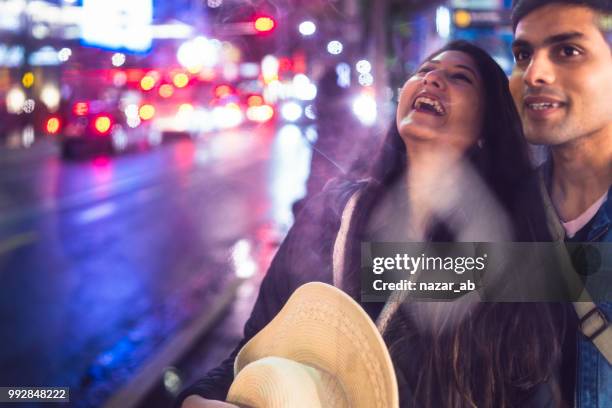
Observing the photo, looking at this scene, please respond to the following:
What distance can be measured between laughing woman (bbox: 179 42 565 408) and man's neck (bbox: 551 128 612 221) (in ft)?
0.17

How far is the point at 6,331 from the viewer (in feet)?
15.5

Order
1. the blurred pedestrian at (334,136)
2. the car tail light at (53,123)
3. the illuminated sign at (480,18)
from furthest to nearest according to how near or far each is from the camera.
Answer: the car tail light at (53,123) → the blurred pedestrian at (334,136) → the illuminated sign at (480,18)

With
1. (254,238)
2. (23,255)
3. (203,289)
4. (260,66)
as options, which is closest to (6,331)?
(203,289)

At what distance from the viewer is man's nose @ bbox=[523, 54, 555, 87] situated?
1615mm

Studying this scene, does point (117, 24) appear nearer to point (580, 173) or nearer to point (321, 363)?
point (321, 363)

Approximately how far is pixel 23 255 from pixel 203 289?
190 centimetres

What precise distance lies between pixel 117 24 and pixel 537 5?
961mm

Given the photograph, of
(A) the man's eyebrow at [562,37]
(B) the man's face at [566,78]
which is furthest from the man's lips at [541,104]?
(A) the man's eyebrow at [562,37]

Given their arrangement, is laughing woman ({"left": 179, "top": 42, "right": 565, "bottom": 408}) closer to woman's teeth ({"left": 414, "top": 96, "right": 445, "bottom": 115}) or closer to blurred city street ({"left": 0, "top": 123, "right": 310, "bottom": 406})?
woman's teeth ({"left": 414, "top": 96, "right": 445, "bottom": 115})

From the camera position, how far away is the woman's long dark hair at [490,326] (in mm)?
1670

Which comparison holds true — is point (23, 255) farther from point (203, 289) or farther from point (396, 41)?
point (396, 41)

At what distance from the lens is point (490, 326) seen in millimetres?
1717

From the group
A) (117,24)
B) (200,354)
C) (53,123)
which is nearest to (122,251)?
(200,354)

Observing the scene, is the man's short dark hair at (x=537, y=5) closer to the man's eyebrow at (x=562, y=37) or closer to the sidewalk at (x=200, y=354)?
the man's eyebrow at (x=562, y=37)
